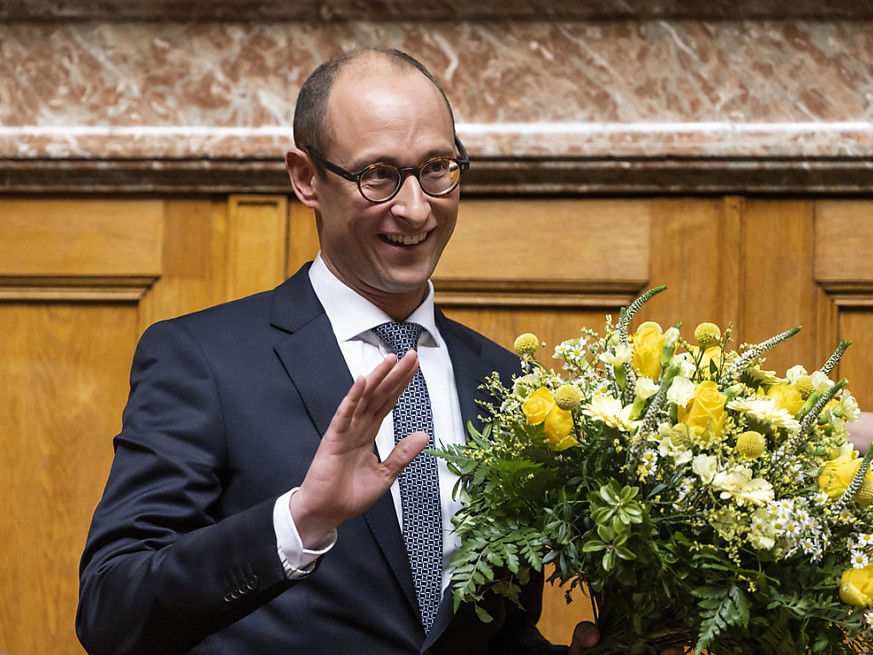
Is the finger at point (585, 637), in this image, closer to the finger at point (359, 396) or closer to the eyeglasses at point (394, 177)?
the finger at point (359, 396)

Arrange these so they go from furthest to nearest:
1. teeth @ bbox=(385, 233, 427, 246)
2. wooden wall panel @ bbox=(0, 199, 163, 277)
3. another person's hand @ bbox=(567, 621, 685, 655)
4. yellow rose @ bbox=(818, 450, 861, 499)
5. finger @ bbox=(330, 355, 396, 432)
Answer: wooden wall panel @ bbox=(0, 199, 163, 277) < teeth @ bbox=(385, 233, 427, 246) < another person's hand @ bbox=(567, 621, 685, 655) < yellow rose @ bbox=(818, 450, 861, 499) < finger @ bbox=(330, 355, 396, 432)

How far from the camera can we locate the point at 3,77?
2705 mm

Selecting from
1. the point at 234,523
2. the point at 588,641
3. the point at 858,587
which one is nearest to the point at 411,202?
the point at 234,523

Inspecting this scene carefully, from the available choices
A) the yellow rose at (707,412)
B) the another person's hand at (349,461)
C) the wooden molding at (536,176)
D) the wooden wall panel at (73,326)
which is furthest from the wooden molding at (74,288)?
the yellow rose at (707,412)

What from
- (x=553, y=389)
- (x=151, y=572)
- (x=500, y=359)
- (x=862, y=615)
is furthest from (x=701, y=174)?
(x=151, y=572)

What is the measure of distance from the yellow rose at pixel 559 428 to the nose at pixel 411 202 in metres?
0.42

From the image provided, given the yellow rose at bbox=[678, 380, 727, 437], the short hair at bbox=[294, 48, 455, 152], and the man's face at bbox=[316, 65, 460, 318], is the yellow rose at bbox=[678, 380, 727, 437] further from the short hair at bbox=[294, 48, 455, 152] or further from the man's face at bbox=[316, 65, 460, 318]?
the short hair at bbox=[294, 48, 455, 152]

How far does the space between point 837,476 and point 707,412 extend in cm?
19

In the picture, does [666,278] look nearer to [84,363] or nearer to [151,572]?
[84,363]

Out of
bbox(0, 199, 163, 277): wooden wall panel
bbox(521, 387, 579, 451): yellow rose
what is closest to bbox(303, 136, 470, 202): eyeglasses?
bbox(521, 387, 579, 451): yellow rose

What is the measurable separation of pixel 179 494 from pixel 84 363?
118 centimetres

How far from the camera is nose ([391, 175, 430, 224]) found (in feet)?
5.79

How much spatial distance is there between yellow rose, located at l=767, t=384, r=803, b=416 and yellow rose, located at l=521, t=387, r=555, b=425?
29cm

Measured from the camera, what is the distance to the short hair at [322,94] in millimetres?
1879
